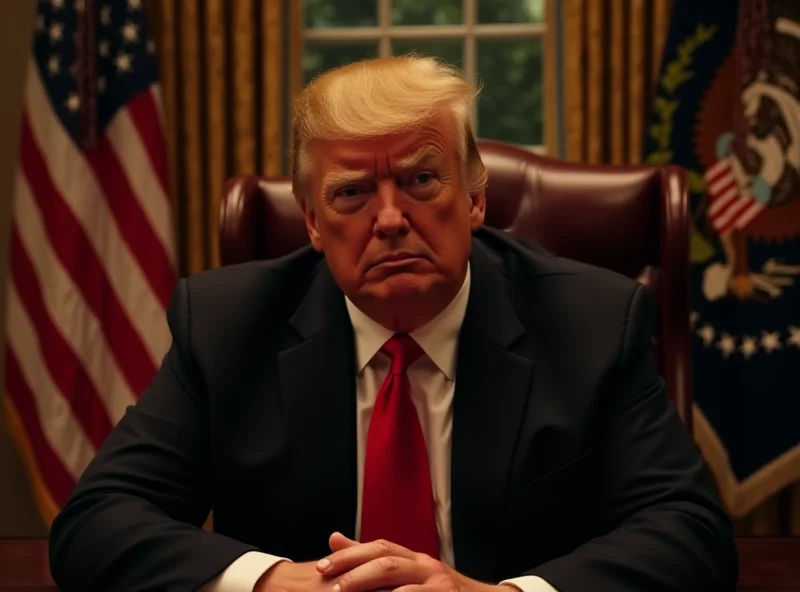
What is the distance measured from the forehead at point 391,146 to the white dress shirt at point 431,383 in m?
0.28

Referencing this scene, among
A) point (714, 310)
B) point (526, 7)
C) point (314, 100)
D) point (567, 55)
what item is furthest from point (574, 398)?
point (526, 7)

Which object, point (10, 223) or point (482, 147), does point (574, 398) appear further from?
point (10, 223)

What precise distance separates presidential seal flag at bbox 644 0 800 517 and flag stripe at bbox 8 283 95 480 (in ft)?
6.95

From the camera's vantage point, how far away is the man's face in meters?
1.77

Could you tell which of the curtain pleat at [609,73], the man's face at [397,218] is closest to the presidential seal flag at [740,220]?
the curtain pleat at [609,73]

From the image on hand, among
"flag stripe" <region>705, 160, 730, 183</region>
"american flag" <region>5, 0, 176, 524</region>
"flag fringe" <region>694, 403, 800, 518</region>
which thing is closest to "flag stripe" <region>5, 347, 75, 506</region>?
"american flag" <region>5, 0, 176, 524</region>

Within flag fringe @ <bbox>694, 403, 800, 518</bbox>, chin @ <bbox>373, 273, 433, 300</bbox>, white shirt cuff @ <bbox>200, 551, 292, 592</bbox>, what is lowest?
flag fringe @ <bbox>694, 403, 800, 518</bbox>

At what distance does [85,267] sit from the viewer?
3598 millimetres

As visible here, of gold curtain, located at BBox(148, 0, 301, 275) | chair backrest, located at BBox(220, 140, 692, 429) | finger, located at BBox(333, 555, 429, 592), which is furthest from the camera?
gold curtain, located at BBox(148, 0, 301, 275)

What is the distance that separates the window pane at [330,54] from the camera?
4.06 metres

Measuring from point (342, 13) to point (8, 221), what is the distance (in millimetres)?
1480

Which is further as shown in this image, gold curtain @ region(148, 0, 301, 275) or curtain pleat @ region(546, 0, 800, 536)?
gold curtain @ region(148, 0, 301, 275)

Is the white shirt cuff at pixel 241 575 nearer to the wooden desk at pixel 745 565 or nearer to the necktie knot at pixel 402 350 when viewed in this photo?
the wooden desk at pixel 745 565

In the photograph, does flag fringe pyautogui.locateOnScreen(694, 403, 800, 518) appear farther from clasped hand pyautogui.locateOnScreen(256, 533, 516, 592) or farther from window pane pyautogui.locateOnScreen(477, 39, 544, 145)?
clasped hand pyautogui.locateOnScreen(256, 533, 516, 592)
